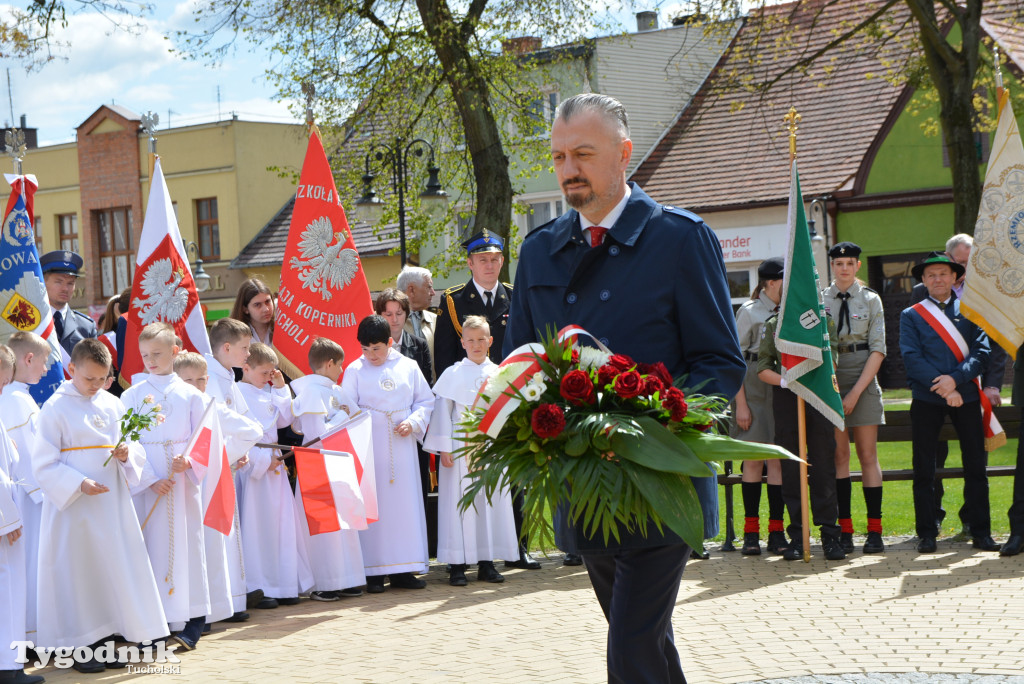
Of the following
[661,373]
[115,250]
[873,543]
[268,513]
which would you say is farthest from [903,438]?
[115,250]

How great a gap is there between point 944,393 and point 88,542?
6.43 metres

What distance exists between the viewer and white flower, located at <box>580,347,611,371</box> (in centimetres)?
363

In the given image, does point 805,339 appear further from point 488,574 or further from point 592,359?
point 592,359

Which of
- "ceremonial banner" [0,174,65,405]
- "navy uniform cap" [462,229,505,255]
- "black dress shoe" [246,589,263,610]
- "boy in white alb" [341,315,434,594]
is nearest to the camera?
"ceremonial banner" [0,174,65,405]

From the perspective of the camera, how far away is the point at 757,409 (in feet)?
33.5

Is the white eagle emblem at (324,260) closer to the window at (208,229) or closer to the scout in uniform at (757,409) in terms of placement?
the scout in uniform at (757,409)

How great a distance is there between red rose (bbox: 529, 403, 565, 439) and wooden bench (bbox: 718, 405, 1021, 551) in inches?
260

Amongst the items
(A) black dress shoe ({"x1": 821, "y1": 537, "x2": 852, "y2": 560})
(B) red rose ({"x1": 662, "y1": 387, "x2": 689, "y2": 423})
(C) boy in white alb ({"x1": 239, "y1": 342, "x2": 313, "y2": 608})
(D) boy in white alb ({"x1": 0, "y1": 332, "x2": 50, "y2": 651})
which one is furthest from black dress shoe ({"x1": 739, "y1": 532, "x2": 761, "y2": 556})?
(B) red rose ({"x1": 662, "y1": 387, "x2": 689, "y2": 423})

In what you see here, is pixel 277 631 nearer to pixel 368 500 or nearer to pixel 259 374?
pixel 368 500

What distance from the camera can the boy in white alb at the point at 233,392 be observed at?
8.19 m

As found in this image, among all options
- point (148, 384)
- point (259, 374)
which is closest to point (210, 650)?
point (148, 384)

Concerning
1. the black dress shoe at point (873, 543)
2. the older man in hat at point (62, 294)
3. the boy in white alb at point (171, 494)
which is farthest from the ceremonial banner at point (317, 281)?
the black dress shoe at point (873, 543)

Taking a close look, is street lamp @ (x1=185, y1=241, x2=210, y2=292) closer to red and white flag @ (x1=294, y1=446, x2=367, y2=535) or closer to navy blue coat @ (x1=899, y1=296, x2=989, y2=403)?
red and white flag @ (x1=294, y1=446, x2=367, y2=535)

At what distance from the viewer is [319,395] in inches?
360
